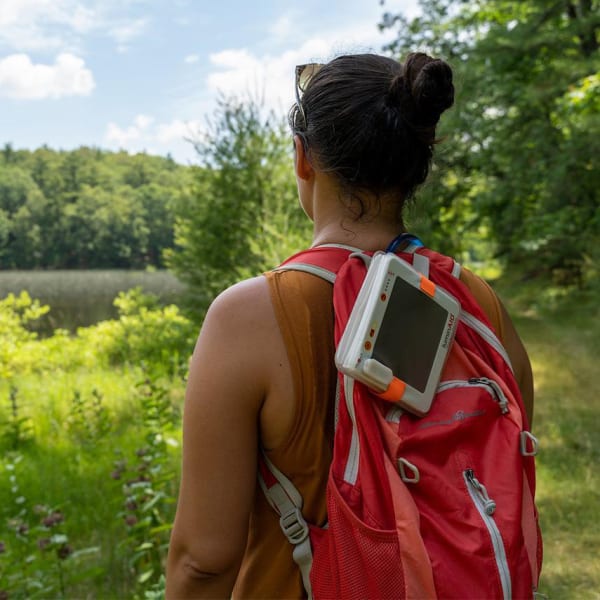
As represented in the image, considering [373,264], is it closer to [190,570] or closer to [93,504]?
[190,570]

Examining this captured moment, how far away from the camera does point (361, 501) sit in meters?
1.03

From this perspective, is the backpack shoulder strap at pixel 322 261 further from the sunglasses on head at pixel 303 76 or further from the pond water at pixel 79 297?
the pond water at pixel 79 297

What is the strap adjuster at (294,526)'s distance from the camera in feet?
3.75

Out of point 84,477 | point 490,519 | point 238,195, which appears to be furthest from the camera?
point 238,195

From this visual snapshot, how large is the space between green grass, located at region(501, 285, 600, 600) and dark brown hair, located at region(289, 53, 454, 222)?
291cm

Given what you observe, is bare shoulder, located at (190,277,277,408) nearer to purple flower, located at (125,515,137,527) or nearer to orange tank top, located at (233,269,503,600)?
orange tank top, located at (233,269,503,600)

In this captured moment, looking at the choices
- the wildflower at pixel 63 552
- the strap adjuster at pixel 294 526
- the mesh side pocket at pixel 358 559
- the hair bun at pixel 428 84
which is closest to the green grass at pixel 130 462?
the wildflower at pixel 63 552

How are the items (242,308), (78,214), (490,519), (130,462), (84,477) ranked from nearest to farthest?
(490,519) → (242,308) → (84,477) → (130,462) → (78,214)

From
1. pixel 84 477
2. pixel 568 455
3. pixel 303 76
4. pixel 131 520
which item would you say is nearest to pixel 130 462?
pixel 84 477

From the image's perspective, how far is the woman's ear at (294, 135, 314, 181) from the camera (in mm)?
1264

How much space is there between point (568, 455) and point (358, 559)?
484 cm

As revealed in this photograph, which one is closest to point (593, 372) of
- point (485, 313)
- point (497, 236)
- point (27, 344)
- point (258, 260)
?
point (258, 260)

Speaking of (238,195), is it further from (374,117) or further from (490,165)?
(374,117)

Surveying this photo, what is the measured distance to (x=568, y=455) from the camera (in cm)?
530
